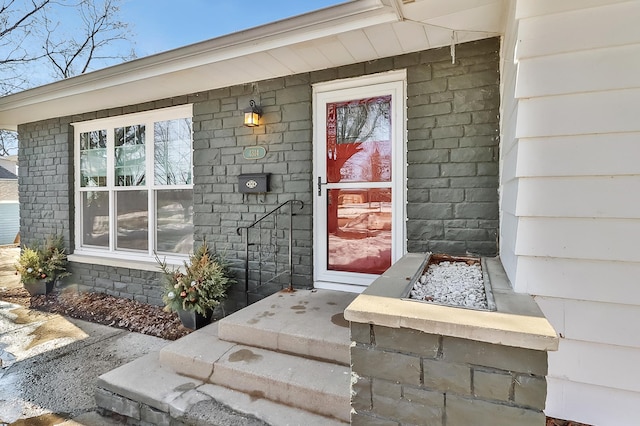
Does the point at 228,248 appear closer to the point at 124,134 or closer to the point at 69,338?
the point at 69,338

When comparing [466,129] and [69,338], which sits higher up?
[466,129]

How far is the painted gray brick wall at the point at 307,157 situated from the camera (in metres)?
2.48

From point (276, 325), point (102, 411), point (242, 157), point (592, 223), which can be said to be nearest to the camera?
point (592, 223)

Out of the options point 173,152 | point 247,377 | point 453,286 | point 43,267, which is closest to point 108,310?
point 43,267

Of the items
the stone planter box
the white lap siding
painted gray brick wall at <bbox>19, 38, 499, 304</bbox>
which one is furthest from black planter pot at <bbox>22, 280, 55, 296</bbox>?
the white lap siding

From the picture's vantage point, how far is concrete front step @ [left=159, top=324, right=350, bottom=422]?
1.75m

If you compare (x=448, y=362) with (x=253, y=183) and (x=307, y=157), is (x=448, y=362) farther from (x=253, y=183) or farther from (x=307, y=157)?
(x=253, y=183)

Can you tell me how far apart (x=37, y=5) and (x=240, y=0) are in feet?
14.6

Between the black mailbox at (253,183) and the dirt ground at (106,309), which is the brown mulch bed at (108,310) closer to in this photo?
the dirt ground at (106,309)

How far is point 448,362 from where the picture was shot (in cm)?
117

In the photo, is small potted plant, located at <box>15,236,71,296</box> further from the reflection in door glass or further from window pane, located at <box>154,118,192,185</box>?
the reflection in door glass

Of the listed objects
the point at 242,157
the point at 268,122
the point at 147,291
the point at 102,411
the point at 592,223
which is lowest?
the point at 102,411

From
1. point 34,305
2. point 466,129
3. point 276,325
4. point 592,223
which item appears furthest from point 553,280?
point 34,305

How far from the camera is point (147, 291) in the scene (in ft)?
13.3
